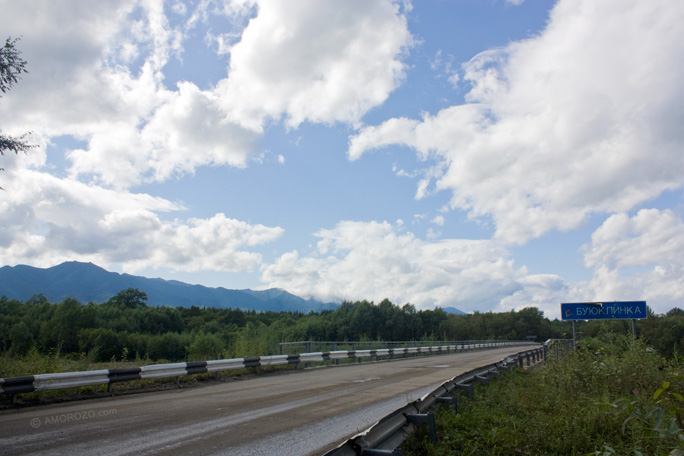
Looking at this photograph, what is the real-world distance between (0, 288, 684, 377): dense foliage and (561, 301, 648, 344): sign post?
37.6 ft

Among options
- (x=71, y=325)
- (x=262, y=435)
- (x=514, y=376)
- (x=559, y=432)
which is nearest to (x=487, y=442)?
(x=559, y=432)

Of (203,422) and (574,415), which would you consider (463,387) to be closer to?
(574,415)

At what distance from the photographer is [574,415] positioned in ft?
23.0

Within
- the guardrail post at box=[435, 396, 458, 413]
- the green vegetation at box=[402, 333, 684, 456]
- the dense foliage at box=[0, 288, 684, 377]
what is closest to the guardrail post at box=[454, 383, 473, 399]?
the green vegetation at box=[402, 333, 684, 456]

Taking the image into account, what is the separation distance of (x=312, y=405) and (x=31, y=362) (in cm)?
830

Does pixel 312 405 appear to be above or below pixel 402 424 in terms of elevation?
below

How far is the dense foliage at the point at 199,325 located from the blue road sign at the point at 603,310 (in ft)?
37.6

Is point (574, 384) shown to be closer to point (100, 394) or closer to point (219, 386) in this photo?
point (219, 386)

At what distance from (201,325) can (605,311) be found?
316 ft

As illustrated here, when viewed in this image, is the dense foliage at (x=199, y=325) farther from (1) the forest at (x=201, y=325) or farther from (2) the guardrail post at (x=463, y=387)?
(2) the guardrail post at (x=463, y=387)

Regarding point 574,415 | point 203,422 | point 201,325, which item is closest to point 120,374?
point 203,422

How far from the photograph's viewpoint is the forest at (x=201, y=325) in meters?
66.5

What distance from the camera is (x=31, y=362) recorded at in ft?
41.2

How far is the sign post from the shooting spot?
65.0 feet
